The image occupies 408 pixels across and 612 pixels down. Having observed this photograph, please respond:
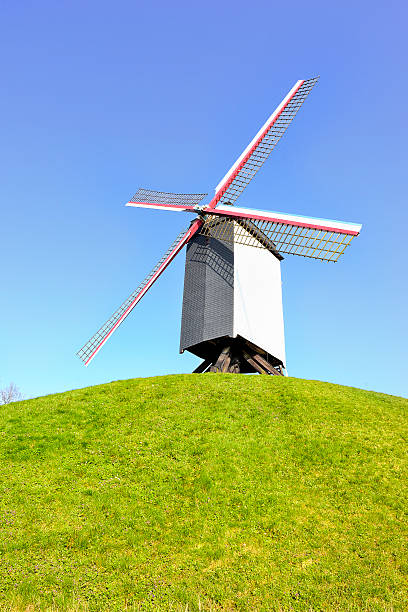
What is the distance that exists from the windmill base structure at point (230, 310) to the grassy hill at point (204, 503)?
6.48 m

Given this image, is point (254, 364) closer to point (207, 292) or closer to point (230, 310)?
point (230, 310)

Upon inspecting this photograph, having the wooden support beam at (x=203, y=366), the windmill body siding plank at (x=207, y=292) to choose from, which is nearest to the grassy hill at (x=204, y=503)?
the windmill body siding plank at (x=207, y=292)

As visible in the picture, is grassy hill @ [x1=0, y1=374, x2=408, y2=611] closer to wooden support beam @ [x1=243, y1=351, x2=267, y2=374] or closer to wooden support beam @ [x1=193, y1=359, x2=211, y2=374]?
wooden support beam @ [x1=243, y1=351, x2=267, y2=374]

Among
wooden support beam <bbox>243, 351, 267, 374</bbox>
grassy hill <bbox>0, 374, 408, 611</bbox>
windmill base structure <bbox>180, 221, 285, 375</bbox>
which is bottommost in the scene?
grassy hill <bbox>0, 374, 408, 611</bbox>

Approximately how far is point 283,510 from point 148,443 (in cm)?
611

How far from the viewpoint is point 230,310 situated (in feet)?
93.5

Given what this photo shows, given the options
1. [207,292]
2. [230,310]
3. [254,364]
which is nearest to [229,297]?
[230,310]

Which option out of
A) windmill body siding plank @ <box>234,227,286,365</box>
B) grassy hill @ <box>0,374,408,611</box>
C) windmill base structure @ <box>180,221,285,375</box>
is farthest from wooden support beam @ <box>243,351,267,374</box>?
grassy hill @ <box>0,374,408,611</box>

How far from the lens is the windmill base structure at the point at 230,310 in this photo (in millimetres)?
28719

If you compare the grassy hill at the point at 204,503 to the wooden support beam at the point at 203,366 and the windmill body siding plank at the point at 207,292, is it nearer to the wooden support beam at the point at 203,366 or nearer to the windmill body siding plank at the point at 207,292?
the windmill body siding plank at the point at 207,292

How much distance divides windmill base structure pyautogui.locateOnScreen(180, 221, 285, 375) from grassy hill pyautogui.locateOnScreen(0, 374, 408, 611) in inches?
255

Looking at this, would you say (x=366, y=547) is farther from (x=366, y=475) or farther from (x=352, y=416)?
(x=352, y=416)

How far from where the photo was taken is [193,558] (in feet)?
41.9

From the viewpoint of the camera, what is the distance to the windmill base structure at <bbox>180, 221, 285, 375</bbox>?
28719 mm
